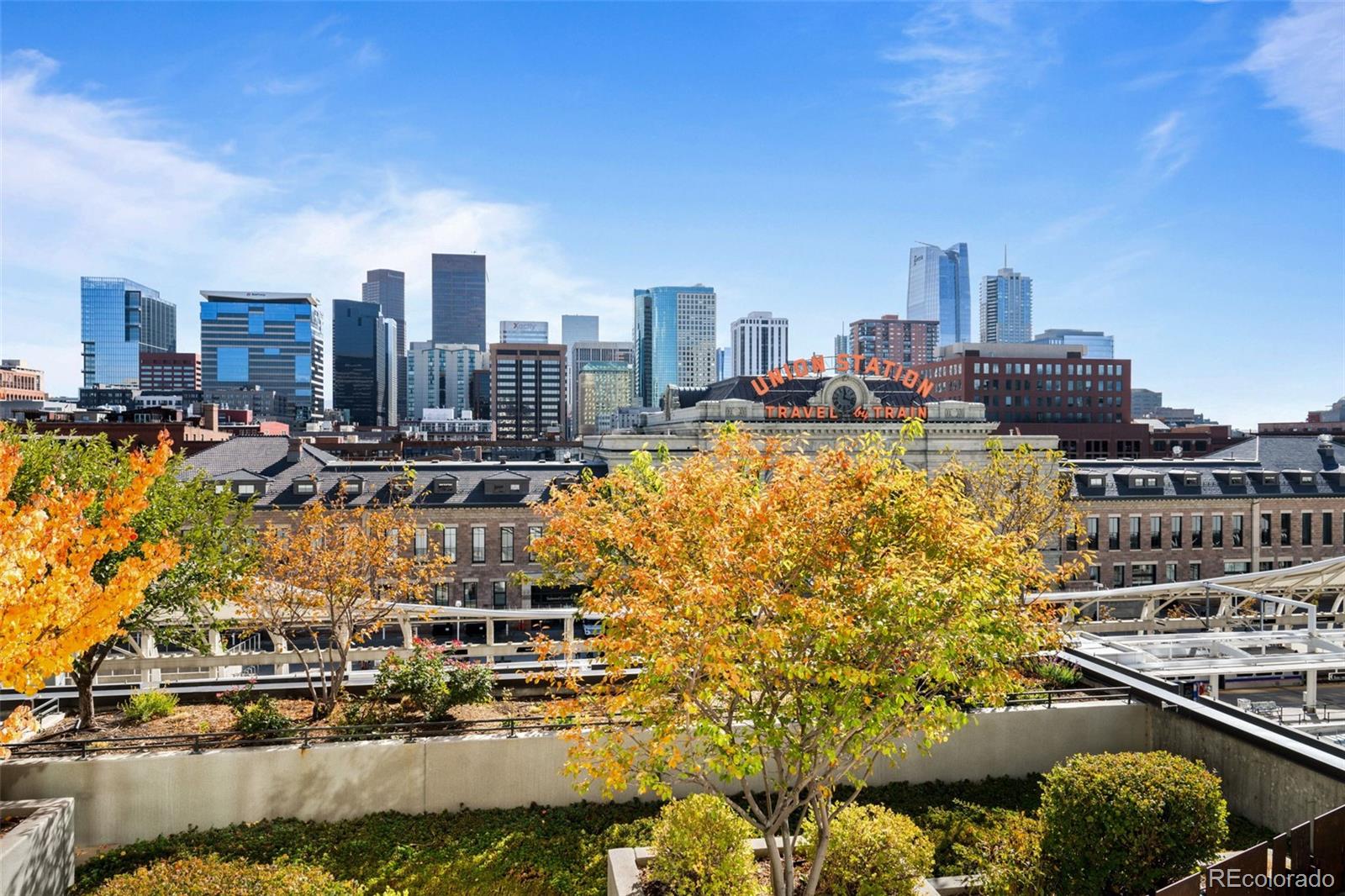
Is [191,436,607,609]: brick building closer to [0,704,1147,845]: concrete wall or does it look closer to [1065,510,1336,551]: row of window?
[0,704,1147,845]: concrete wall

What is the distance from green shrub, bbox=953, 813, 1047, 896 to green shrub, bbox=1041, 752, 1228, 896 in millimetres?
334

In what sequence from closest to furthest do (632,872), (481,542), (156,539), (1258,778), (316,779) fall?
(632,872)
(1258,778)
(316,779)
(156,539)
(481,542)

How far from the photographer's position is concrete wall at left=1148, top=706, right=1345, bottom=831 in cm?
1727

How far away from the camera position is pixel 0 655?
40.1 ft

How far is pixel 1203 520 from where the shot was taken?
6488 centimetres

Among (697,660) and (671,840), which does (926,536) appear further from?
(671,840)

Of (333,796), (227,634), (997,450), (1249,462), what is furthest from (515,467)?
(1249,462)

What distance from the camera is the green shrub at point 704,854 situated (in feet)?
47.6

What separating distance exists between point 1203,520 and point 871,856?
61.8 m

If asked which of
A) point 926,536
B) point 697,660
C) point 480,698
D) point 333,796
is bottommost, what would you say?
point 333,796

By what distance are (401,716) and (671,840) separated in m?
9.83

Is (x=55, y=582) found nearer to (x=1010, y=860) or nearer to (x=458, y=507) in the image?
(x=1010, y=860)

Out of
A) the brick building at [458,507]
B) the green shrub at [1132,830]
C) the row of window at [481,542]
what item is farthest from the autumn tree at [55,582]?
the row of window at [481,542]

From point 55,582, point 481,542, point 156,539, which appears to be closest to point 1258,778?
point 55,582
